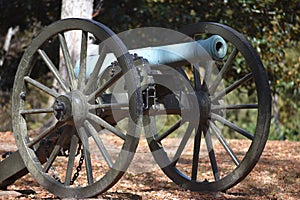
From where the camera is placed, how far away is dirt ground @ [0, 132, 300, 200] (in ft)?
18.0

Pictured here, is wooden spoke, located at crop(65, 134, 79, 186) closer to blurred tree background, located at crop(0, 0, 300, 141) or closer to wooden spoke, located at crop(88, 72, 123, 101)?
wooden spoke, located at crop(88, 72, 123, 101)

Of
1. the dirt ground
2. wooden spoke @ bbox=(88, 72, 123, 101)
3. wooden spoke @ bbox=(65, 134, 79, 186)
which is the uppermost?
wooden spoke @ bbox=(88, 72, 123, 101)

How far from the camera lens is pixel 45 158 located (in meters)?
5.39

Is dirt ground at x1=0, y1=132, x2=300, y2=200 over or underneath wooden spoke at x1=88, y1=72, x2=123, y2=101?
underneath

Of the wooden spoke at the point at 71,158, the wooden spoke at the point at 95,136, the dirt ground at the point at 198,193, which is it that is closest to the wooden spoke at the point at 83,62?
the wooden spoke at the point at 95,136

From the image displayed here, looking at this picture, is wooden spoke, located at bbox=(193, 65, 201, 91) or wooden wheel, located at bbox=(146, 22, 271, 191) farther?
wooden spoke, located at bbox=(193, 65, 201, 91)

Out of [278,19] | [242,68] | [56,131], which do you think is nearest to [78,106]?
[56,131]

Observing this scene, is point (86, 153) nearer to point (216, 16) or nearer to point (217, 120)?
point (217, 120)

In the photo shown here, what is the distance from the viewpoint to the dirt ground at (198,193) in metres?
5.50

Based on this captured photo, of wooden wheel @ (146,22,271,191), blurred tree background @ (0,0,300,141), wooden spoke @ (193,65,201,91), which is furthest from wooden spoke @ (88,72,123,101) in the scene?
blurred tree background @ (0,0,300,141)

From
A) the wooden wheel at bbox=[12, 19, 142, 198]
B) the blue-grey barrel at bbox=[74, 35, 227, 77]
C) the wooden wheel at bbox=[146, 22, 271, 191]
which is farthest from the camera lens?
the blue-grey barrel at bbox=[74, 35, 227, 77]

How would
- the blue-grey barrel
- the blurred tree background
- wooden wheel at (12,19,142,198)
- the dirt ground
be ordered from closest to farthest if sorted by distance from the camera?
wooden wheel at (12,19,142,198) < the blue-grey barrel < the dirt ground < the blurred tree background

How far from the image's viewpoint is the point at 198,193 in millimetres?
5500

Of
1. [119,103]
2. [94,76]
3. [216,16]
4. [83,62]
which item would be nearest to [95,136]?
[119,103]
